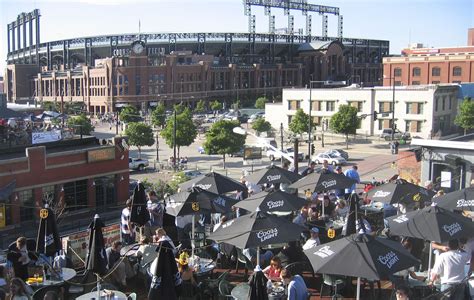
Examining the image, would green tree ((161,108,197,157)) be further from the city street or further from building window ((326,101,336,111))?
building window ((326,101,336,111))

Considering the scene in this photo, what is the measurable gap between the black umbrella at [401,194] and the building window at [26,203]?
562 inches

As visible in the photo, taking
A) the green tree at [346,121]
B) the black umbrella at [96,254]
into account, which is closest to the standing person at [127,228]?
the black umbrella at [96,254]

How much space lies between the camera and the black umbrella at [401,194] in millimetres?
16000

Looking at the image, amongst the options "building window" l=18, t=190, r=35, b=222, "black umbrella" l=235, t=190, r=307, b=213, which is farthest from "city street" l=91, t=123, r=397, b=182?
"black umbrella" l=235, t=190, r=307, b=213

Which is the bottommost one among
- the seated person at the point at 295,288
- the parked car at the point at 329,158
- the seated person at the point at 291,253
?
the parked car at the point at 329,158

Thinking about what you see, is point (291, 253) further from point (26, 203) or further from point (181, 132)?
point (181, 132)

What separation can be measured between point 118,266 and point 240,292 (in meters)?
2.90

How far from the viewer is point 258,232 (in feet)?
37.2

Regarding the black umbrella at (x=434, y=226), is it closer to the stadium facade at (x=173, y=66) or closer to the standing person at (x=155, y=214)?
the standing person at (x=155, y=214)

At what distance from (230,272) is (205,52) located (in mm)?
127098

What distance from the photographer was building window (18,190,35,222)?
22875mm

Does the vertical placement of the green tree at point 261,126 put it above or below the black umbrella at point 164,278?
below

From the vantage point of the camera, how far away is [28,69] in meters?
128

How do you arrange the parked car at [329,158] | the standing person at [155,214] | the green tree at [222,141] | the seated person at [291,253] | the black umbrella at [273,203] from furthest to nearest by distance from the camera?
1. the green tree at [222,141]
2. the parked car at [329,158]
3. the standing person at [155,214]
4. the black umbrella at [273,203]
5. the seated person at [291,253]
